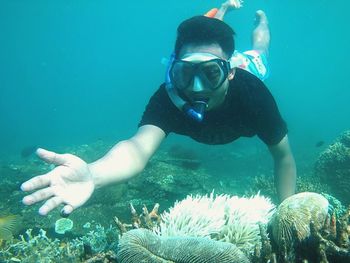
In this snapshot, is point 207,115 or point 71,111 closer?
point 207,115

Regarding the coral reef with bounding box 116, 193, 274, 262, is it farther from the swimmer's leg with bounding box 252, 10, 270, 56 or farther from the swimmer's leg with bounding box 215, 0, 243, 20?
the swimmer's leg with bounding box 215, 0, 243, 20

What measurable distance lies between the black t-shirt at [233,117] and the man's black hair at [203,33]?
0.61 m

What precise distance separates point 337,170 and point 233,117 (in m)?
7.43

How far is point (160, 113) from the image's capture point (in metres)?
4.62

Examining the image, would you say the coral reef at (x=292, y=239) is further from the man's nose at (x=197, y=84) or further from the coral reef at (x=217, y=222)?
the man's nose at (x=197, y=84)

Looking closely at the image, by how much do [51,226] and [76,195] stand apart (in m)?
5.60

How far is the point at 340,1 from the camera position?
49.5 metres

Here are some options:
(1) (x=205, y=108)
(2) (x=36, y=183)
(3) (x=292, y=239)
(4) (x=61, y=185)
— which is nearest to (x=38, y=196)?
(2) (x=36, y=183)

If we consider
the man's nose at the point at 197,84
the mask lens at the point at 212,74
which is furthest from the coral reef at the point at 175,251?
the mask lens at the point at 212,74

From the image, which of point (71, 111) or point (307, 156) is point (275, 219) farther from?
point (71, 111)

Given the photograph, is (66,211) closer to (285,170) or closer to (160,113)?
(160,113)

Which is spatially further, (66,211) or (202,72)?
(202,72)

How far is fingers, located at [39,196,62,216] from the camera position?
91.7 inches

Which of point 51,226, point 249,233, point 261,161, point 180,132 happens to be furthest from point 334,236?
point 261,161
